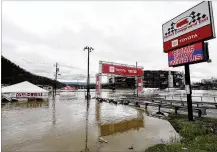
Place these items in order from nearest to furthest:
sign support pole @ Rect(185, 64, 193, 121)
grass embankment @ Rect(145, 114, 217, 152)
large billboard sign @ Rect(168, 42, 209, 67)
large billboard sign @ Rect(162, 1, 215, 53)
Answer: grass embankment @ Rect(145, 114, 217, 152) < large billboard sign @ Rect(162, 1, 215, 53) < large billboard sign @ Rect(168, 42, 209, 67) < sign support pole @ Rect(185, 64, 193, 121)

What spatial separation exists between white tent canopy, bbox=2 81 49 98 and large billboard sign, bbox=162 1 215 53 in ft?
62.5

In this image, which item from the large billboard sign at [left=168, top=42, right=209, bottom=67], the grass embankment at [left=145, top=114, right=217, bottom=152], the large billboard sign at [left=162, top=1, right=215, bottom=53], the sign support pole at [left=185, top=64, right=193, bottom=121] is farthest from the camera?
the sign support pole at [left=185, top=64, right=193, bottom=121]

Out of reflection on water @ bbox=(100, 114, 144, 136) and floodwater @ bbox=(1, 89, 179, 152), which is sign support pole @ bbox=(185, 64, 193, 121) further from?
reflection on water @ bbox=(100, 114, 144, 136)

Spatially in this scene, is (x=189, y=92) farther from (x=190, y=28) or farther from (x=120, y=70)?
(x=120, y=70)

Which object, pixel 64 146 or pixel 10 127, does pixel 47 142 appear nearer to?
pixel 64 146

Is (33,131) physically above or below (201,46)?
below

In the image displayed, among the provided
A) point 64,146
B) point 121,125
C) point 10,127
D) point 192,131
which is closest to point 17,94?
point 10,127

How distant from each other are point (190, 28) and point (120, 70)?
66.4 ft

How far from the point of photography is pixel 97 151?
629cm

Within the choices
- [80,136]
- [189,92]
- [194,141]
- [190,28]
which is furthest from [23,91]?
[194,141]

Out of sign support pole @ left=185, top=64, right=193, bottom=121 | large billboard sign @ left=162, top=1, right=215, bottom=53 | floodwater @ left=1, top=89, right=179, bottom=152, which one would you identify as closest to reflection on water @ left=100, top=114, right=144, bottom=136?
floodwater @ left=1, top=89, right=179, bottom=152

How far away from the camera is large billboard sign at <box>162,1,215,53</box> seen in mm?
9695

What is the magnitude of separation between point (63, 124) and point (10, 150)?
13.9 feet

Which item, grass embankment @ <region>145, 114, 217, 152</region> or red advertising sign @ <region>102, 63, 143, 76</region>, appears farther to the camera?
red advertising sign @ <region>102, 63, 143, 76</region>
